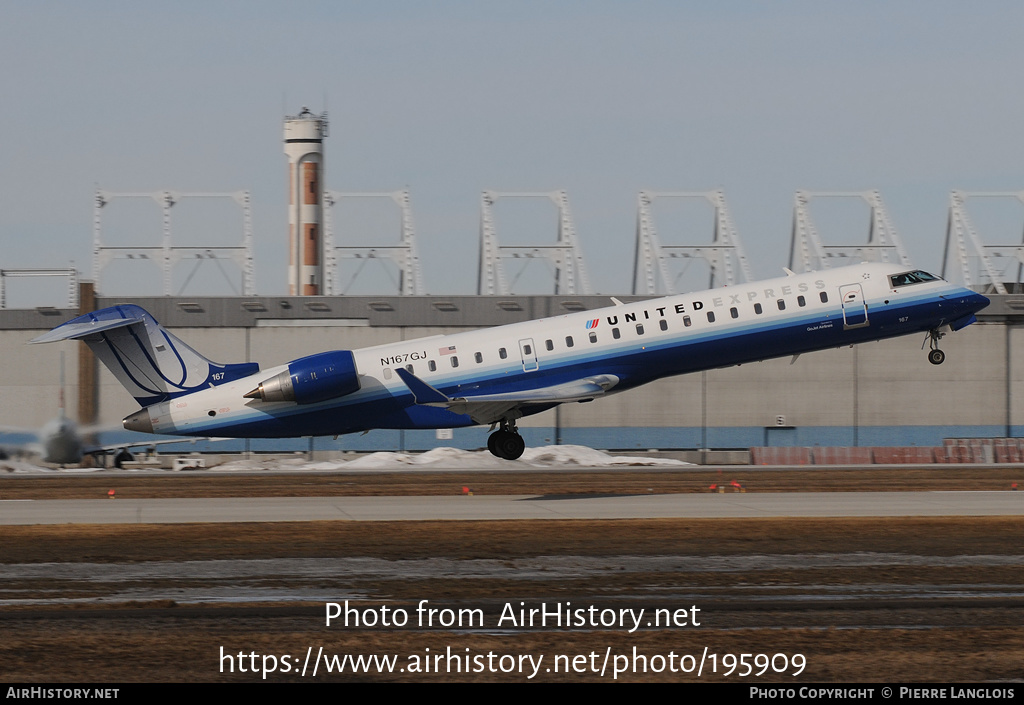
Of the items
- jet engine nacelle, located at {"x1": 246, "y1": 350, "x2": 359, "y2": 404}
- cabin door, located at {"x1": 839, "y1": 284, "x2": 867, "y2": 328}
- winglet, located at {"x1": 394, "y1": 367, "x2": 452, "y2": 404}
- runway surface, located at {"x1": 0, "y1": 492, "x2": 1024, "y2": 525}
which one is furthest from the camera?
jet engine nacelle, located at {"x1": 246, "y1": 350, "x2": 359, "y2": 404}

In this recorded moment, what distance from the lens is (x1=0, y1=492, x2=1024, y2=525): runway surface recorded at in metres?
26.5

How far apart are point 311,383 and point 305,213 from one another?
4958 centimetres

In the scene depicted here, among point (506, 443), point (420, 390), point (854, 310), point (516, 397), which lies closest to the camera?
point (420, 390)

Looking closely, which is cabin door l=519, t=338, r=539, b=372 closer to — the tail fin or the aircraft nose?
the tail fin

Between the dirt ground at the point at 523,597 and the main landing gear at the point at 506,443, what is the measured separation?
34.8 feet

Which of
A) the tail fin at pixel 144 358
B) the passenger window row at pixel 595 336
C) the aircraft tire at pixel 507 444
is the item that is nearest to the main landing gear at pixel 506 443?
the aircraft tire at pixel 507 444

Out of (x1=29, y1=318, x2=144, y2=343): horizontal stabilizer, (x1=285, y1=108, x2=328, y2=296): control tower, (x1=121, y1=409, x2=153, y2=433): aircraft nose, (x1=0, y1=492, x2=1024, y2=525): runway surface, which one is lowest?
(x1=0, y1=492, x2=1024, y2=525): runway surface

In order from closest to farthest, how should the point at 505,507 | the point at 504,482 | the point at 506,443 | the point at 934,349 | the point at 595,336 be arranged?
the point at 505,507
the point at 595,336
the point at 934,349
the point at 506,443
the point at 504,482

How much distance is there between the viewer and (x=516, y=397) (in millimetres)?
33781

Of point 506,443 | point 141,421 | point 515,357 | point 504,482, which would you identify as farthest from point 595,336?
point 141,421

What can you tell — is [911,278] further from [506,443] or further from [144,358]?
[144,358]

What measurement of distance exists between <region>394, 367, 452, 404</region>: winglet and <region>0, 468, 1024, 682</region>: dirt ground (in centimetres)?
778

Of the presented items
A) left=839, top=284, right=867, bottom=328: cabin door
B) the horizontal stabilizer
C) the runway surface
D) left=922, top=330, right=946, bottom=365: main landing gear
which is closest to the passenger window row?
left=839, top=284, right=867, bottom=328: cabin door
